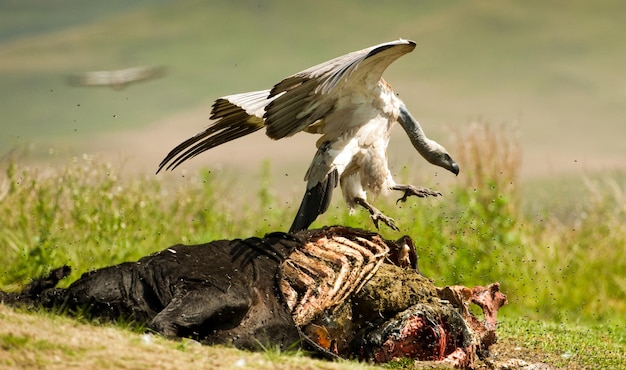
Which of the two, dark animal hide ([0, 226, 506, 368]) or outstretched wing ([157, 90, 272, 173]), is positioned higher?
outstretched wing ([157, 90, 272, 173])

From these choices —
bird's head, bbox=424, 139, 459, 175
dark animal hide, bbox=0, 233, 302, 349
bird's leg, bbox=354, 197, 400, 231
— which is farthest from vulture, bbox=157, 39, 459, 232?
dark animal hide, bbox=0, 233, 302, 349

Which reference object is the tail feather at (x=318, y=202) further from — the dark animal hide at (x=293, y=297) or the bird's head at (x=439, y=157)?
the bird's head at (x=439, y=157)

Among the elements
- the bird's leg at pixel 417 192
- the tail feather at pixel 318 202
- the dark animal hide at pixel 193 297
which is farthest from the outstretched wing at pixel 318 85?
the dark animal hide at pixel 193 297

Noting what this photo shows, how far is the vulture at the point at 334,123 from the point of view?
23.3ft

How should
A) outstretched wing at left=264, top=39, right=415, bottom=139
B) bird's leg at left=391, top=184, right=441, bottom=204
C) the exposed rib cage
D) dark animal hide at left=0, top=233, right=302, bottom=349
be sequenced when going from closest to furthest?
dark animal hide at left=0, top=233, right=302, bottom=349
the exposed rib cage
outstretched wing at left=264, top=39, right=415, bottom=139
bird's leg at left=391, top=184, right=441, bottom=204

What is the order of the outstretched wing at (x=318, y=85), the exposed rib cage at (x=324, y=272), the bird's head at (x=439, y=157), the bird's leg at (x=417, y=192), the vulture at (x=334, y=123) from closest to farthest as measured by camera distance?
the exposed rib cage at (x=324, y=272) → the outstretched wing at (x=318, y=85) → the vulture at (x=334, y=123) → the bird's leg at (x=417, y=192) → the bird's head at (x=439, y=157)

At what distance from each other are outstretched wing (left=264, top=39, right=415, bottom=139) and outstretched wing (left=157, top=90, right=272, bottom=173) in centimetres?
30

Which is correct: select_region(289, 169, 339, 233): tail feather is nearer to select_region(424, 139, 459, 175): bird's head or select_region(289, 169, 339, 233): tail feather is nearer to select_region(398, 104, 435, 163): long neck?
select_region(398, 104, 435, 163): long neck

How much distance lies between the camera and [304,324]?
609 centimetres

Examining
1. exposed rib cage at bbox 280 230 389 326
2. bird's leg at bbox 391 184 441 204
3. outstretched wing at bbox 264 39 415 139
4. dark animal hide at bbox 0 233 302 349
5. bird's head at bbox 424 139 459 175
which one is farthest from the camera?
bird's head at bbox 424 139 459 175

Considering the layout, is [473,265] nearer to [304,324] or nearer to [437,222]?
[437,222]

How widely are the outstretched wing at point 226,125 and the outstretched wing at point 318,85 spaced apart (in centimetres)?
30

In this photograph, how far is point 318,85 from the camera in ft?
22.8

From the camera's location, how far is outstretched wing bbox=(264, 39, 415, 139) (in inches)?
269
